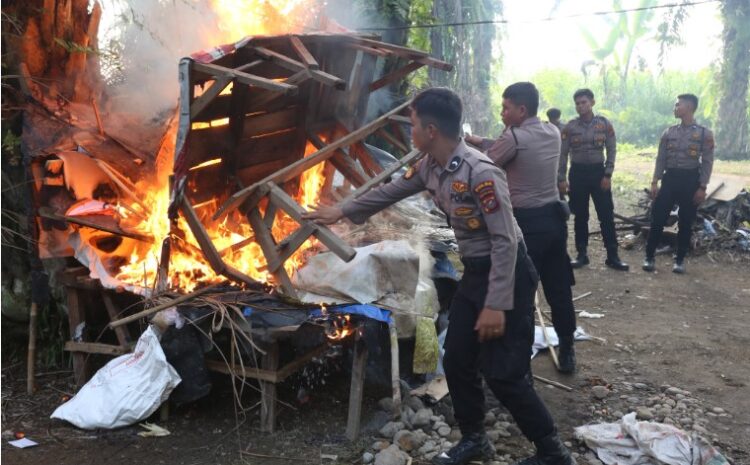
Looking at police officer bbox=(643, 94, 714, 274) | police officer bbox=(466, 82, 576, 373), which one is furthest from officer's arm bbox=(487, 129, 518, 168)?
police officer bbox=(643, 94, 714, 274)

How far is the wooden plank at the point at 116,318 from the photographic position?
4.35m

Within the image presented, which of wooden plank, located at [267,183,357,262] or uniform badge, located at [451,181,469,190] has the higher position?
uniform badge, located at [451,181,469,190]

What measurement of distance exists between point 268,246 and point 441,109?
1676mm

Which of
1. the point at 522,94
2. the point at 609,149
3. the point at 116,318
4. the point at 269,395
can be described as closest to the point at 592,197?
the point at 609,149

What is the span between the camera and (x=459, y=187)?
319cm

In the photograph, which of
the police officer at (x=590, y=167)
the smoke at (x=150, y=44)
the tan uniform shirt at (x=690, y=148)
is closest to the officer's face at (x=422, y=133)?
the smoke at (x=150, y=44)

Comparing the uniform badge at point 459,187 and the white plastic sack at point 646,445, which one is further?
the white plastic sack at point 646,445

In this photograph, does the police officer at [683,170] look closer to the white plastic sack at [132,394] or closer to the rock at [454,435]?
the rock at [454,435]

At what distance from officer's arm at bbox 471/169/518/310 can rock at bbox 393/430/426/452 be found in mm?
1245

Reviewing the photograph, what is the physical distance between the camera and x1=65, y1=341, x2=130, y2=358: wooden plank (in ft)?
14.3

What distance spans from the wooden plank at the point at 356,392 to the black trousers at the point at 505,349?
0.78 metres

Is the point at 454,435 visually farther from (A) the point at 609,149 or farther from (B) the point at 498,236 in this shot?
(A) the point at 609,149

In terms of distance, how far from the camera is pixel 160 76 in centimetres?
617

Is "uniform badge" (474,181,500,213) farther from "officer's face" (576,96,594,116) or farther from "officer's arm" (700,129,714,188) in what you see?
"officer's arm" (700,129,714,188)
